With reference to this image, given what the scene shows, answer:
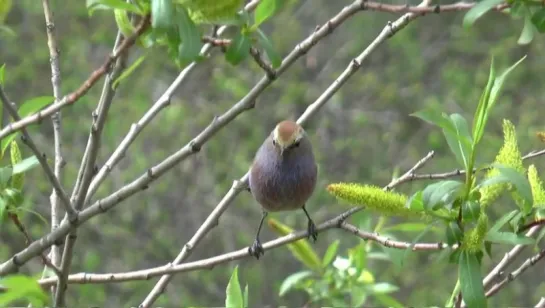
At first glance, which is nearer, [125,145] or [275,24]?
[125,145]

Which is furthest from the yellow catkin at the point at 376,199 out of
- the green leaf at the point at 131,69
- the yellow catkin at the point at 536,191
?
the green leaf at the point at 131,69

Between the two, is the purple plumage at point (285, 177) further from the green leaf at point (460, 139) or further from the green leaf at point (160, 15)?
the green leaf at point (160, 15)

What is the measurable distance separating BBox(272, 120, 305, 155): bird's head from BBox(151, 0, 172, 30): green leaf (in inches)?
57.5

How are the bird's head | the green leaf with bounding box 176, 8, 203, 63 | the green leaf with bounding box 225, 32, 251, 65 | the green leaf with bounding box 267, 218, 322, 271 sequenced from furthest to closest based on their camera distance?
the bird's head < the green leaf with bounding box 267, 218, 322, 271 < the green leaf with bounding box 225, 32, 251, 65 < the green leaf with bounding box 176, 8, 203, 63

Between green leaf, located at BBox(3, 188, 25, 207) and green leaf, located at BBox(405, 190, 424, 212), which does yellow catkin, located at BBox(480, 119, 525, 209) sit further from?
green leaf, located at BBox(3, 188, 25, 207)

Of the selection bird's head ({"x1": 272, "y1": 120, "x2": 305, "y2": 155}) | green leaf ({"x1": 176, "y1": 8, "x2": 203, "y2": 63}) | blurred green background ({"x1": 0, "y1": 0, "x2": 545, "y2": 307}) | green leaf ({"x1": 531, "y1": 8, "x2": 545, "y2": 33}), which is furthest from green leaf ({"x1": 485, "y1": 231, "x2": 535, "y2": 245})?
blurred green background ({"x1": 0, "y1": 0, "x2": 545, "y2": 307})

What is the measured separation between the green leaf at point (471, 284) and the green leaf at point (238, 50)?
0.60 meters

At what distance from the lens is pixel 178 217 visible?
21.4ft

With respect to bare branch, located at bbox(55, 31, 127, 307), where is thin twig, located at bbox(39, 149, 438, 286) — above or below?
below

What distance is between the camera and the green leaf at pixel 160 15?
1.40 m

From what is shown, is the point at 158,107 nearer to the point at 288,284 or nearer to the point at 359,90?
the point at 288,284

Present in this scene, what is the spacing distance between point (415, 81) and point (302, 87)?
126 centimetres

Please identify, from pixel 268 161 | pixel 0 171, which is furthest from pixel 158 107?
pixel 268 161

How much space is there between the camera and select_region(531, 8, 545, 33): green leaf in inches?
63.1
